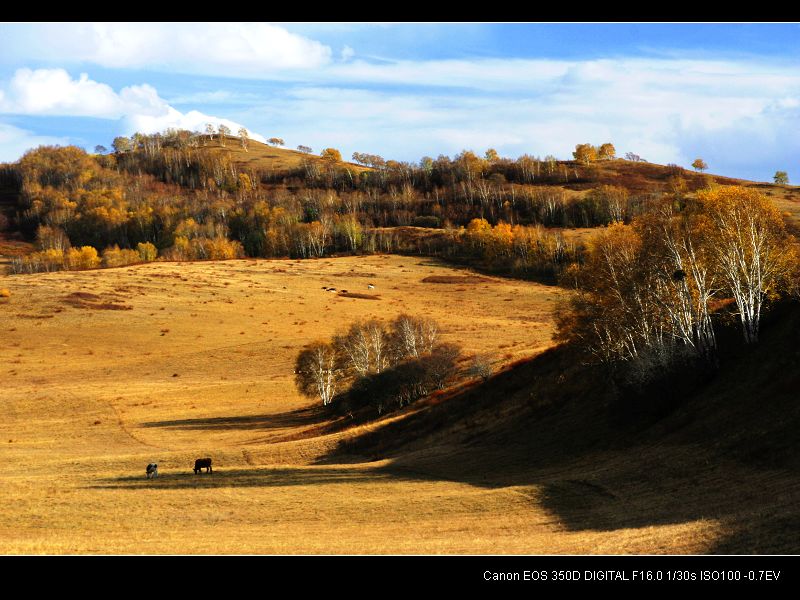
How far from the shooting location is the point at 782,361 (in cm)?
3984

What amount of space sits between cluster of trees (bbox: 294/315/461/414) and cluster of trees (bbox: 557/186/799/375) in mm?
20888

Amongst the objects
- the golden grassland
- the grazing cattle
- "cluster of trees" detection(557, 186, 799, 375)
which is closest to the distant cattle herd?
the grazing cattle

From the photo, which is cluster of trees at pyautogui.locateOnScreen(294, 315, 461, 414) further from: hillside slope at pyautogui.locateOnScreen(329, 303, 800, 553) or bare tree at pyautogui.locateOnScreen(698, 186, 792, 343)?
bare tree at pyautogui.locateOnScreen(698, 186, 792, 343)

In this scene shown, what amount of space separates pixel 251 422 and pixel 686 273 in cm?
4530

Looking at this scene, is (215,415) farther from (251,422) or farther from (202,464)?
(202,464)

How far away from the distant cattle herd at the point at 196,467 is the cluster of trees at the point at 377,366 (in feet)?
75.2

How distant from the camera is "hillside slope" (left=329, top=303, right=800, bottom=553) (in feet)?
89.4

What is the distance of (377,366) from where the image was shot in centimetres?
8600

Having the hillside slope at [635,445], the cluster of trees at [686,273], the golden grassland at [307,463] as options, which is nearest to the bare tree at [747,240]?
the cluster of trees at [686,273]

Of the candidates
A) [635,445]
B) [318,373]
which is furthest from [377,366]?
[635,445]

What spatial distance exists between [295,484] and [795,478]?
2458cm

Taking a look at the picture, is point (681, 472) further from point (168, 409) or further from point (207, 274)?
point (207, 274)

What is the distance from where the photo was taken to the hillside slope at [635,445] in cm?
2725
